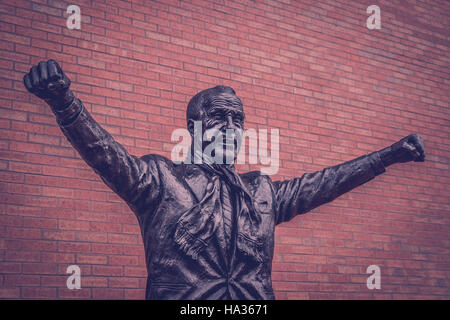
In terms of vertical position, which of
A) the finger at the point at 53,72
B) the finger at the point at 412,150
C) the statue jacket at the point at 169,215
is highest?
the finger at the point at 53,72

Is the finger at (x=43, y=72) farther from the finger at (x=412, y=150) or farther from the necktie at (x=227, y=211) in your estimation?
the finger at (x=412, y=150)

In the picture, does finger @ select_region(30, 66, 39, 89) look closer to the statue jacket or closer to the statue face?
the statue jacket

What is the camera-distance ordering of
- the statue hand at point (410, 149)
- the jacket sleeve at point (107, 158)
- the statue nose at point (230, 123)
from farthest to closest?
1. the statue hand at point (410, 149)
2. the statue nose at point (230, 123)
3. the jacket sleeve at point (107, 158)

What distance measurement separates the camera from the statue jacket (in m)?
2.46

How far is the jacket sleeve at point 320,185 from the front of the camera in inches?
120

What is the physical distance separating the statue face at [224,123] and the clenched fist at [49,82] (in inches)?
31.4

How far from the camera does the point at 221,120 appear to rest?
9.38ft

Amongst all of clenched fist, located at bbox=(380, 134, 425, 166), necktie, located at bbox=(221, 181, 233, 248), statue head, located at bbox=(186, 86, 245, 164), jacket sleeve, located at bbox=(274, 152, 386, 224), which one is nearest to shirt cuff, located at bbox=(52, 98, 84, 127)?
statue head, located at bbox=(186, 86, 245, 164)

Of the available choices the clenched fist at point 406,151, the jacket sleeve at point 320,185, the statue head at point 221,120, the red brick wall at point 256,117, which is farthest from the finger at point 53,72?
the clenched fist at point 406,151

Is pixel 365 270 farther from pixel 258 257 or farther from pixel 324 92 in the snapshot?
pixel 258 257

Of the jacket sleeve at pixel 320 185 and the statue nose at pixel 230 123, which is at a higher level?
the statue nose at pixel 230 123

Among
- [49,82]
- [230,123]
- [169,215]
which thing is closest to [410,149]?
[230,123]
